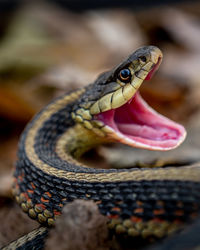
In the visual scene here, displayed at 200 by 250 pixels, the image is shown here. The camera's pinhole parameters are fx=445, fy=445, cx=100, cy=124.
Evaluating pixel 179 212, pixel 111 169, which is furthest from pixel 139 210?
pixel 111 169

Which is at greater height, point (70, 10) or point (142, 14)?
point (70, 10)

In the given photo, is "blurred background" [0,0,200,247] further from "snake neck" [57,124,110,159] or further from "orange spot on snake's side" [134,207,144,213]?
"orange spot on snake's side" [134,207,144,213]

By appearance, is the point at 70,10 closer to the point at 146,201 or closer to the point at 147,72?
the point at 147,72

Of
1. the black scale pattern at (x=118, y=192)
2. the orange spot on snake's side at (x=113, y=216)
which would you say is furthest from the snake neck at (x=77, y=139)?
the orange spot on snake's side at (x=113, y=216)

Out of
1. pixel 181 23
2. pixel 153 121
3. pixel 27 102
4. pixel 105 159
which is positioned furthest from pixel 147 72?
pixel 181 23

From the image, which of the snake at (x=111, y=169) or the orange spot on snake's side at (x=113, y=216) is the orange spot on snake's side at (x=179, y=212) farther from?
the orange spot on snake's side at (x=113, y=216)

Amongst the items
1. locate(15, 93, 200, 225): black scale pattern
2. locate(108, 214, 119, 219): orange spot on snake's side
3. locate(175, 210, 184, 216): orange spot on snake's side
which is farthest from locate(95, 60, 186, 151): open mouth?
locate(175, 210, 184, 216): orange spot on snake's side
